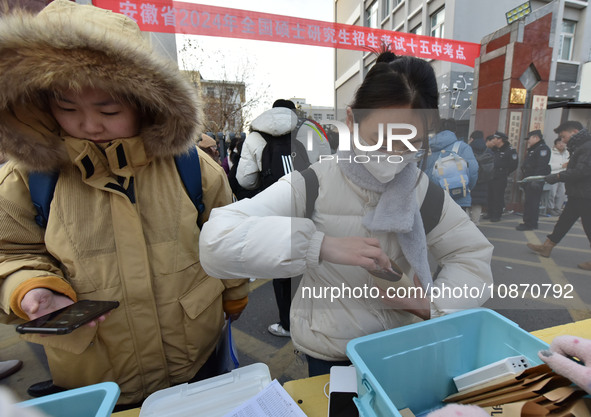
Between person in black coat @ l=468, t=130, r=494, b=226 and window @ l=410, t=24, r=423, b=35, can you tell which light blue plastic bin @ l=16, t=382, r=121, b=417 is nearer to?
person in black coat @ l=468, t=130, r=494, b=226

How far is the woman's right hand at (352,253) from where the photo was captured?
658mm

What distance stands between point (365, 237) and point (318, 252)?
146 millimetres

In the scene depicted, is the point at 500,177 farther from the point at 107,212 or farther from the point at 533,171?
the point at 107,212

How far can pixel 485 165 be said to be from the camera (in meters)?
0.80

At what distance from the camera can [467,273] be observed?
0.82 meters

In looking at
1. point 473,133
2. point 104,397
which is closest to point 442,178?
point 473,133

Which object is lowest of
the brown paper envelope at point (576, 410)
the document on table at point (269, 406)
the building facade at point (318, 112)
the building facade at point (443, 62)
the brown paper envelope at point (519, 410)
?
the document on table at point (269, 406)

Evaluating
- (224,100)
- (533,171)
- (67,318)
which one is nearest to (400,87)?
(533,171)

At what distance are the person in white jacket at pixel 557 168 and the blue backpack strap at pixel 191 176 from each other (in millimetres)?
1167

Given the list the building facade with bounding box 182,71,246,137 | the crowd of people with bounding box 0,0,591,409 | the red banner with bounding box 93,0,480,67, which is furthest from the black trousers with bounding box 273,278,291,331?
the building facade with bounding box 182,71,246,137

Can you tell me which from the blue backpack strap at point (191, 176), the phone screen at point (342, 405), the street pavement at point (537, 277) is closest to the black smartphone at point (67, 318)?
the blue backpack strap at point (191, 176)

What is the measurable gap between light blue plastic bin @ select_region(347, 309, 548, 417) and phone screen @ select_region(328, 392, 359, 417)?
0.09 m

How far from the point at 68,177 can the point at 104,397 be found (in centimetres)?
66

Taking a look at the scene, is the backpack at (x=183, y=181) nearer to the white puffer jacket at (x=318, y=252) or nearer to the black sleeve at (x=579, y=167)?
the white puffer jacket at (x=318, y=252)
